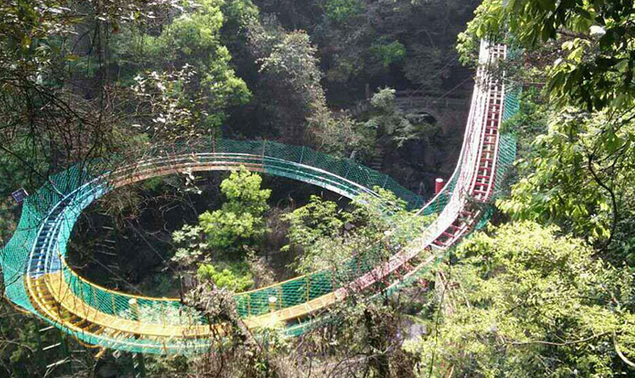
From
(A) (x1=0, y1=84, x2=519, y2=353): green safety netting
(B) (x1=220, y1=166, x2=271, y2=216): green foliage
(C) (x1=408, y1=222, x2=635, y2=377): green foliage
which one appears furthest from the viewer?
(B) (x1=220, y1=166, x2=271, y2=216): green foliage

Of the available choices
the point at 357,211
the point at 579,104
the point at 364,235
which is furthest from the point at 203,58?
the point at 579,104

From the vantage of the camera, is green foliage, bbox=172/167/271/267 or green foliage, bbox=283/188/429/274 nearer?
green foliage, bbox=283/188/429/274

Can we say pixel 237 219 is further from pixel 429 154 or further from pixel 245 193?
pixel 429 154

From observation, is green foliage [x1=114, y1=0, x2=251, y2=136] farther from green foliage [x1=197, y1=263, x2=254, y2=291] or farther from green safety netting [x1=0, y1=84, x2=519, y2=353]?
green foliage [x1=197, y1=263, x2=254, y2=291]

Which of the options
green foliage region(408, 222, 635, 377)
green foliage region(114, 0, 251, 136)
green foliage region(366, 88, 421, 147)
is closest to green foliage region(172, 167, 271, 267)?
green foliage region(114, 0, 251, 136)

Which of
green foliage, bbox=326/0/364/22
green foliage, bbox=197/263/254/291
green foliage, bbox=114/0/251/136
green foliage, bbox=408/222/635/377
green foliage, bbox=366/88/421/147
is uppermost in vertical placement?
green foliage, bbox=326/0/364/22

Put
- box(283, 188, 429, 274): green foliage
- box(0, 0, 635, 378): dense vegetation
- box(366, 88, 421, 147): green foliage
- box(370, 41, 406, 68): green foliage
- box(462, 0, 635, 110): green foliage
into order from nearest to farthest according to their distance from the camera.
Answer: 1. box(462, 0, 635, 110): green foliage
2. box(0, 0, 635, 378): dense vegetation
3. box(283, 188, 429, 274): green foliage
4. box(366, 88, 421, 147): green foliage
5. box(370, 41, 406, 68): green foliage

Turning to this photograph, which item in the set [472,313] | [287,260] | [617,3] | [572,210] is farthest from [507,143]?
[617,3]

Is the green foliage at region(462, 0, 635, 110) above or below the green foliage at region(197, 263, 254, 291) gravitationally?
above
